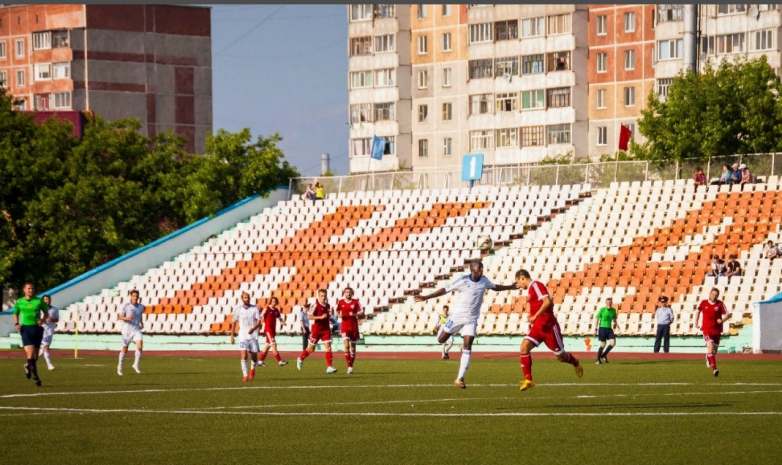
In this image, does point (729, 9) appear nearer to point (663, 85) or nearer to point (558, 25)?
point (663, 85)

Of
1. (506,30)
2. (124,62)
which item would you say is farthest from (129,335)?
(124,62)

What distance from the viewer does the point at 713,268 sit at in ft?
137

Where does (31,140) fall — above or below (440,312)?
above

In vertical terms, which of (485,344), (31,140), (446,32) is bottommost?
(485,344)

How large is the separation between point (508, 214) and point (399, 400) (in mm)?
32209

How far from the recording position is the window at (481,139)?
92.1m

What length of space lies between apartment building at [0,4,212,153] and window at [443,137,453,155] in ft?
85.0

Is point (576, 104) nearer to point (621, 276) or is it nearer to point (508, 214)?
point (508, 214)

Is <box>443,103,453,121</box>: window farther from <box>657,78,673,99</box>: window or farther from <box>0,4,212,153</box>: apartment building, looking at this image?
<box>0,4,212,153</box>: apartment building

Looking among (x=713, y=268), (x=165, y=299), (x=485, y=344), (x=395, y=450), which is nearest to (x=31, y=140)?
(x=165, y=299)

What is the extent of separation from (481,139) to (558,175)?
39485 millimetres

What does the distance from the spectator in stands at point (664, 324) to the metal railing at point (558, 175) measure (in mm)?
11645

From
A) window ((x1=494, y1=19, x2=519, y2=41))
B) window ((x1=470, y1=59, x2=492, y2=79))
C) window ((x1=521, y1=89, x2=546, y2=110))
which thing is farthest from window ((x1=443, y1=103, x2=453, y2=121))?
window ((x1=521, y1=89, x2=546, y2=110))

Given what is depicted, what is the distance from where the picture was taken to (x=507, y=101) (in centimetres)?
9050
